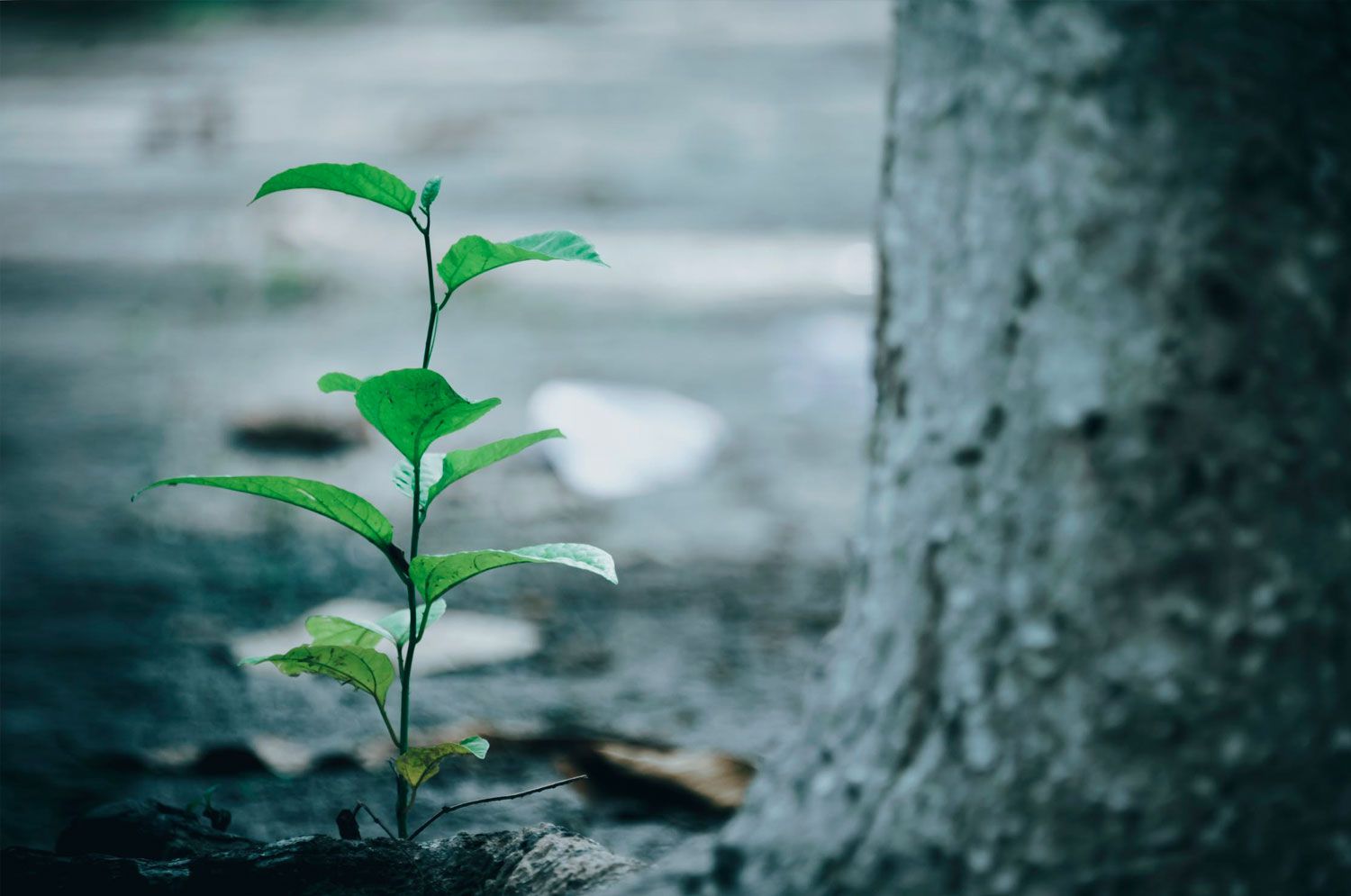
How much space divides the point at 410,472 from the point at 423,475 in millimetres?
23

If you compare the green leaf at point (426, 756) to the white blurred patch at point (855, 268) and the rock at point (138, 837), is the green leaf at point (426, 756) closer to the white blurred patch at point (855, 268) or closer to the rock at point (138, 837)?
the rock at point (138, 837)

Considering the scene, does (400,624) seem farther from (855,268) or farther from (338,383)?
(855,268)

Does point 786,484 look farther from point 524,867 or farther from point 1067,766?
point 1067,766

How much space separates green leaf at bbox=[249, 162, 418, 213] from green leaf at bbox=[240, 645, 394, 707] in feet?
1.00

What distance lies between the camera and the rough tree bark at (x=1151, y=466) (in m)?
0.56

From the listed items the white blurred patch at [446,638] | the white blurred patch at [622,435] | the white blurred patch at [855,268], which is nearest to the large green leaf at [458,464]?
the white blurred patch at [446,638]

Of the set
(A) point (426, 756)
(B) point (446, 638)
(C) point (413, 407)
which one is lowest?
(B) point (446, 638)

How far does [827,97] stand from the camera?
20.6 feet

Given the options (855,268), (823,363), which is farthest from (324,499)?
(855,268)

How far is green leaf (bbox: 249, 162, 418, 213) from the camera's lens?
0.70 m

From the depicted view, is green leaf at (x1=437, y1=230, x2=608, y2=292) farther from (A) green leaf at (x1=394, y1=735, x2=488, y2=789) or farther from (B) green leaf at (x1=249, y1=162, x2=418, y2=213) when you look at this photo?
(A) green leaf at (x1=394, y1=735, x2=488, y2=789)

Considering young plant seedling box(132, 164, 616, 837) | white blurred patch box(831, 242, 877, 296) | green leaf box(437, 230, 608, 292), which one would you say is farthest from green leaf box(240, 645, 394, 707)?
white blurred patch box(831, 242, 877, 296)

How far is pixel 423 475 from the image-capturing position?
814mm

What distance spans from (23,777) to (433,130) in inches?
178
